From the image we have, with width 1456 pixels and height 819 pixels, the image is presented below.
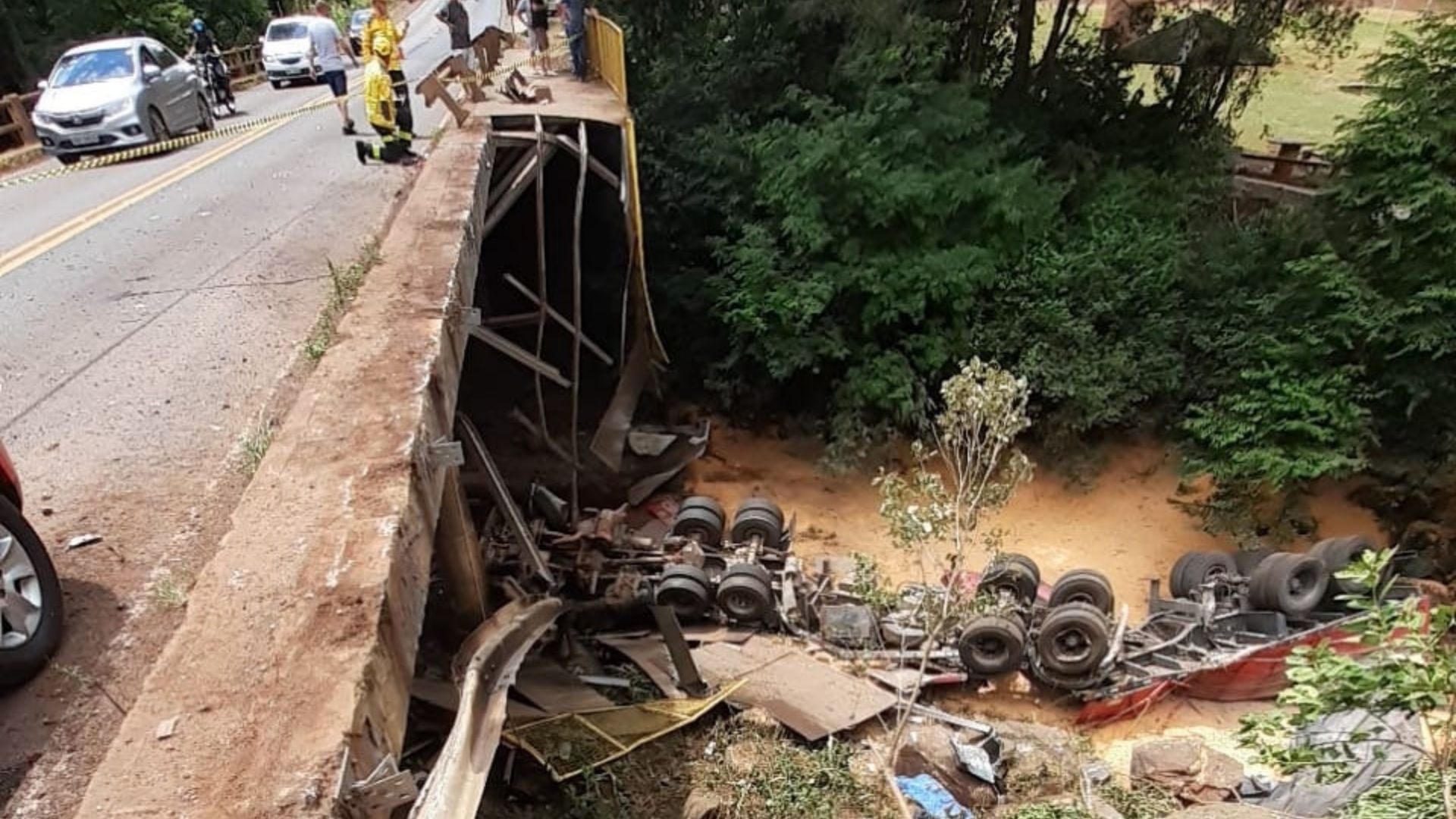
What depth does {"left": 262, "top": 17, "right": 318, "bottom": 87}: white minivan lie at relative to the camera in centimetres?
2230

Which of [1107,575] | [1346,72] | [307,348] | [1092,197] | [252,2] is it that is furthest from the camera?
[252,2]

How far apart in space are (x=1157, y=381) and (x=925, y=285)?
3.24 metres

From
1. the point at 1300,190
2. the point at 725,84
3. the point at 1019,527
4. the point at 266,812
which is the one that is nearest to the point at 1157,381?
the point at 1019,527

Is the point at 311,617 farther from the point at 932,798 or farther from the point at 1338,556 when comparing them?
the point at 1338,556

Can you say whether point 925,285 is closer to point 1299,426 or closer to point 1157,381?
point 1157,381

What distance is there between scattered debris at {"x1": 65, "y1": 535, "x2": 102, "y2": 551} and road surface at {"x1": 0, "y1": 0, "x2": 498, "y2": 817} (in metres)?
0.03

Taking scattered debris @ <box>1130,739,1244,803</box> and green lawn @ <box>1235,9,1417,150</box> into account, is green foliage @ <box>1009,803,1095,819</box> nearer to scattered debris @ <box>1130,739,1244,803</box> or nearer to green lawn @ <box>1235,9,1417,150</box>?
scattered debris @ <box>1130,739,1244,803</box>

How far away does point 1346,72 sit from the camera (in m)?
25.7

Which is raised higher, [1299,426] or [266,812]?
[266,812]

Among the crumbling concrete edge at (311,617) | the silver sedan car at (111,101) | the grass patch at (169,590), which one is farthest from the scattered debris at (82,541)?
the silver sedan car at (111,101)

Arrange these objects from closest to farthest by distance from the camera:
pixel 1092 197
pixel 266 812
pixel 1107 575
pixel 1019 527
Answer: pixel 266 812 < pixel 1107 575 < pixel 1019 527 < pixel 1092 197

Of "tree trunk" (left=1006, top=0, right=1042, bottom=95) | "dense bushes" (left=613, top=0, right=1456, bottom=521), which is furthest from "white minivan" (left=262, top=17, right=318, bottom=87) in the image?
"tree trunk" (left=1006, top=0, right=1042, bottom=95)

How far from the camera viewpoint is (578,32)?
13.1 m

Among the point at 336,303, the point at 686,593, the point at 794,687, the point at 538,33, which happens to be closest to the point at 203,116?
the point at 538,33
